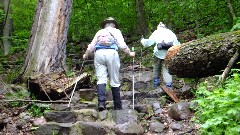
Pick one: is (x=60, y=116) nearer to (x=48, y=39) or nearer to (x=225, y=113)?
(x=48, y=39)

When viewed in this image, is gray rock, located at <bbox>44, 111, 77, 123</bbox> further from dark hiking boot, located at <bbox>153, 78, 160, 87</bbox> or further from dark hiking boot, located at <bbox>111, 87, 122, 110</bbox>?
dark hiking boot, located at <bbox>153, 78, 160, 87</bbox>

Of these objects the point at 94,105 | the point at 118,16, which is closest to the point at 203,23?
the point at 118,16

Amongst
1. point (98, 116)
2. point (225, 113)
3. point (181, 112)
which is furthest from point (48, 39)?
point (225, 113)

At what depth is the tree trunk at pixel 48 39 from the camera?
870cm

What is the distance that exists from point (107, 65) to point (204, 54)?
6.44ft

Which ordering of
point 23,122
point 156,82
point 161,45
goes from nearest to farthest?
point 23,122 → point 161,45 → point 156,82

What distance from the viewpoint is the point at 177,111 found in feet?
20.9

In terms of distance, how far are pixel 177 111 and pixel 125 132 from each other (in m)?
1.16

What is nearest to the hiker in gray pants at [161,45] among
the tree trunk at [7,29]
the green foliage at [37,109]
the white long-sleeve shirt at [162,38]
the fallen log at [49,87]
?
the white long-sleeve shirt at [162,38]

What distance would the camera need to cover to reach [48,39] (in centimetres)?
906

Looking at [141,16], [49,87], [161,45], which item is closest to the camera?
[49,87]

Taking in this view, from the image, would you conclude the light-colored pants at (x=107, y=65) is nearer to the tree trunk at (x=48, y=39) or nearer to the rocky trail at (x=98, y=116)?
the rocky trail at (x=98, y=116)

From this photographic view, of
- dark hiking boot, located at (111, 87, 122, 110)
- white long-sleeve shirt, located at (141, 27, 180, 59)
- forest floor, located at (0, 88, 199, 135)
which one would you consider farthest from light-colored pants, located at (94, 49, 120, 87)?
white long-sleeve shirt, located at (141, 27, 180, 59)

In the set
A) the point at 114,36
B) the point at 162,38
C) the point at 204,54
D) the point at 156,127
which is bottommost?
the point at 156,127
